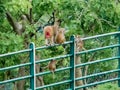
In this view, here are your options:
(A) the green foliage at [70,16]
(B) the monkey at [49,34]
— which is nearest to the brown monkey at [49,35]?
(B) the monkey at [49,34]

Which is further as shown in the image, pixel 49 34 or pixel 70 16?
pixel 70 16

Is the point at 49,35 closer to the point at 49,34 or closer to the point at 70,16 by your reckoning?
the point at 49,34

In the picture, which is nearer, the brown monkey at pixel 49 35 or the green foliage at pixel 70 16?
the brown monkey at pixel 49 35

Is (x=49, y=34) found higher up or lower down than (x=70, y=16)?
higher up

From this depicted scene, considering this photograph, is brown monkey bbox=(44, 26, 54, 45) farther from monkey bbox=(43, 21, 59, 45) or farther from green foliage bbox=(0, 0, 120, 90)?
green foliage bbox=(0, 0, 120, 90)

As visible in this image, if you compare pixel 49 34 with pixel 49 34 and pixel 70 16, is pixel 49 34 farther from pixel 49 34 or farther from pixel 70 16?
pixel 70 16

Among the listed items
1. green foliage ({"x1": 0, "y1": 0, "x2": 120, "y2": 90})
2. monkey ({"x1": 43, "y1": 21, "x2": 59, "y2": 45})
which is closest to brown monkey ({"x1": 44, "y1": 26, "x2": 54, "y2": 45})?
monkey ({"x1": 43, "y1": 21, "x2": 59, "y2": 45})

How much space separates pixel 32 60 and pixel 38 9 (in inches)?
281

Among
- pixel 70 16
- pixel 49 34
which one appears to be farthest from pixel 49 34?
pixel 70 16

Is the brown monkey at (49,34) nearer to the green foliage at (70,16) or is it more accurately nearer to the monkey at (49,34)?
the monkey at (49,34)

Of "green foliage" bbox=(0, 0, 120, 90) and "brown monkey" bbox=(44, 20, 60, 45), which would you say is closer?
"brown monkey" bbox=(44, 20, 60, 45)

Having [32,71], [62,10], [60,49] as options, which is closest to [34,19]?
[60,49]

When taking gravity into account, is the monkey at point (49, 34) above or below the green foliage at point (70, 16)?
above

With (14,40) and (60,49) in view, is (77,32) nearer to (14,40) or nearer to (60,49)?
(60,49)
